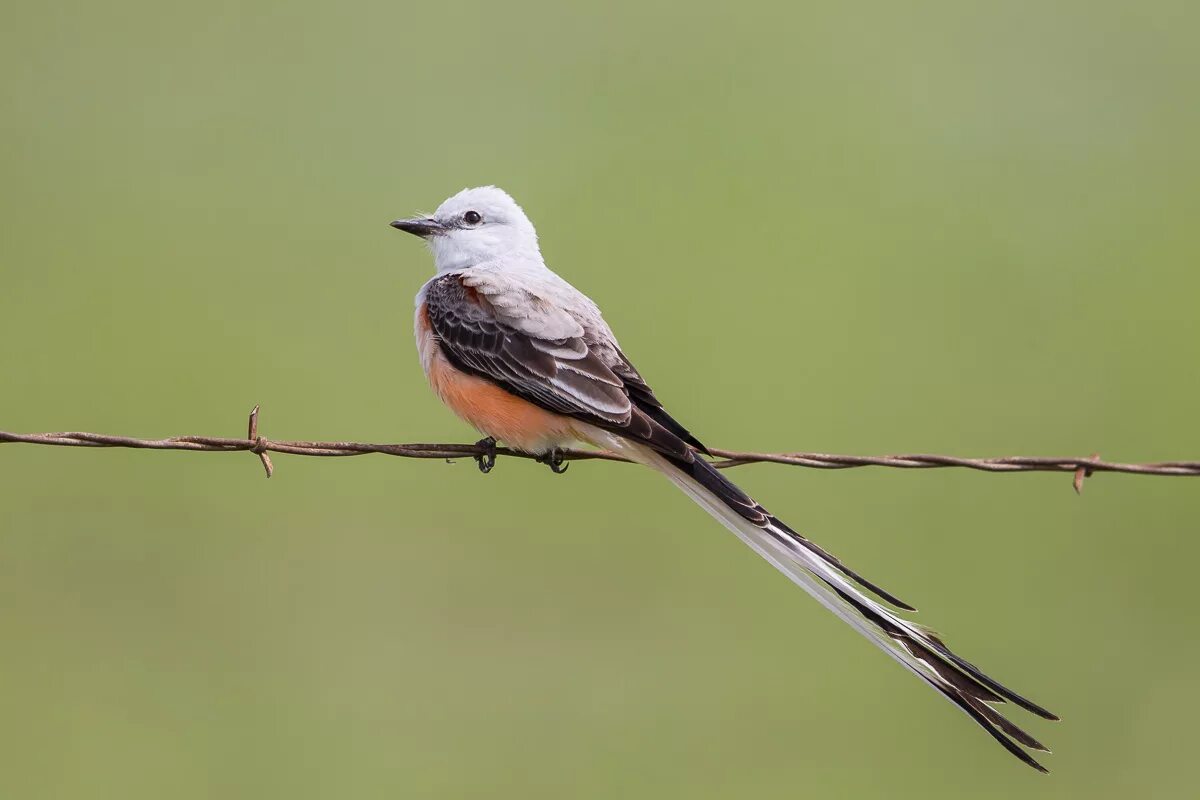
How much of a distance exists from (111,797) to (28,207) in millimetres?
5966

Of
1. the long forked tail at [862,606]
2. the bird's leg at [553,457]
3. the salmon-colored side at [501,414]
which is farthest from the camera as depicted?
the bird's leg at [553,457]

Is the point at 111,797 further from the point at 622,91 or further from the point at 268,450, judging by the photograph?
the point at 622,91

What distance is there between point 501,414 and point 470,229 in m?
1.34

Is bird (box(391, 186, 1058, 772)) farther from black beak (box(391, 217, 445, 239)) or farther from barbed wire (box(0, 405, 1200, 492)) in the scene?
barbed wire (box(0, 405, 1200, 492))

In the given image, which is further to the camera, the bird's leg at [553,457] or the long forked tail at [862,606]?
the bird's leg at [553,457]

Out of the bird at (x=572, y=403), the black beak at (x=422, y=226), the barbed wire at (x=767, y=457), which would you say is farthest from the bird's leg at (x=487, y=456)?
the black beak at (x=422, y=226)

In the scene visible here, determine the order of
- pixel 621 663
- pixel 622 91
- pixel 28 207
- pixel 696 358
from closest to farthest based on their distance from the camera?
pixel 621 663 → pixel 696 358 → pixel 28 207 → pixel 622 91

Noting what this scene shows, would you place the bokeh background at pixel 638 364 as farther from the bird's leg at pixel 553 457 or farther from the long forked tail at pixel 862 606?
the long forked tail at pixel 862 606

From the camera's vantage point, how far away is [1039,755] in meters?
7.44

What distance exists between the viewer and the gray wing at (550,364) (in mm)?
5305

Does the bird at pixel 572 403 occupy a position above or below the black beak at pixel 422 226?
below

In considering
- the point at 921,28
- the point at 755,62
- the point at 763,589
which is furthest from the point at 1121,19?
the point at 763,589

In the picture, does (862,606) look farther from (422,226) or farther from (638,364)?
(638,364)

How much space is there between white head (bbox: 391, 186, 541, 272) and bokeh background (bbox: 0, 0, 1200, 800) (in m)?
2.32
